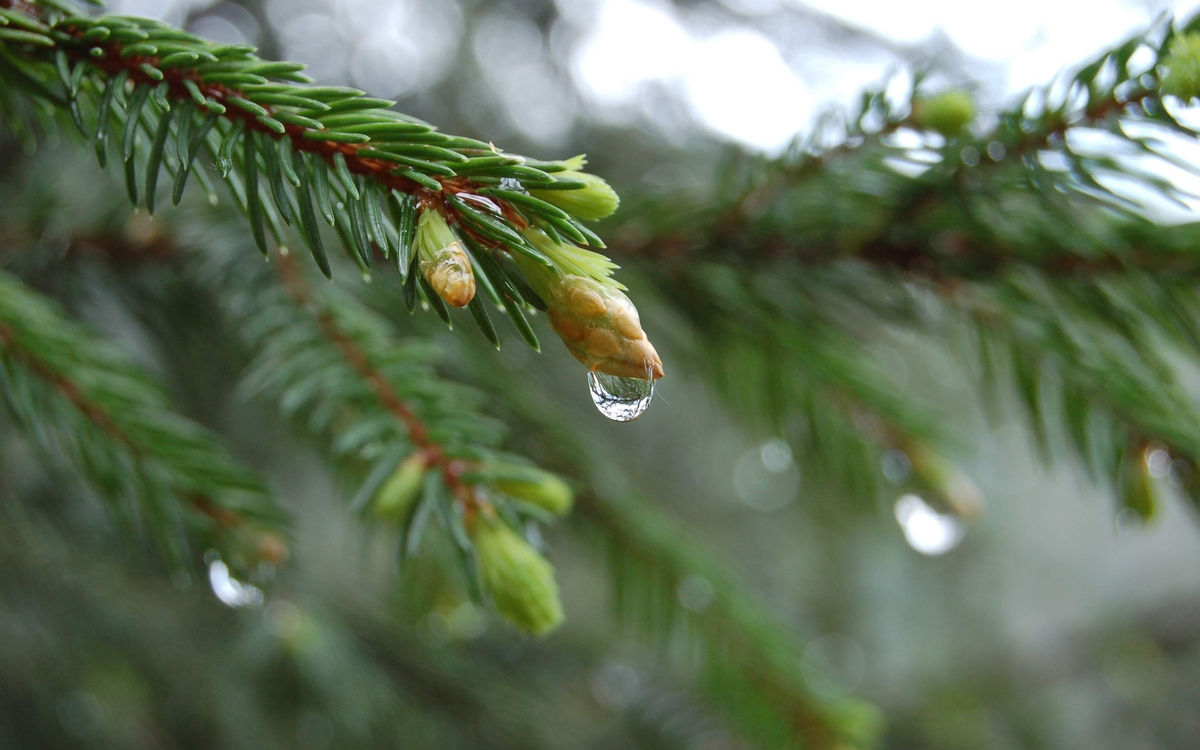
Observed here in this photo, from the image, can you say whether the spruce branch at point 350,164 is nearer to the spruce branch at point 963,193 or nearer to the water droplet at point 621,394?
the water droplet at point 621,394

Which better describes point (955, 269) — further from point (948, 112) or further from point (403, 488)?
point (403, 488)

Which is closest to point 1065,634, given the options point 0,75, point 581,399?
point 581,399

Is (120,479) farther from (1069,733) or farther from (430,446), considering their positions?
(1069,733)

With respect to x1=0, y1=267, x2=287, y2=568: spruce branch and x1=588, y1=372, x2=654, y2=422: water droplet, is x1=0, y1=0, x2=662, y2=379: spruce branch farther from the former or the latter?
x1=0, y1=267, x2=287, y2=568: spruce branch

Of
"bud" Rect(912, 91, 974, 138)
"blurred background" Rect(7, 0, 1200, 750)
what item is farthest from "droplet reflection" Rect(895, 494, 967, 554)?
"bud" Rect(912, 91, 974, 138)

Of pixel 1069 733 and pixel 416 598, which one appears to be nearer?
pixel 416 598
